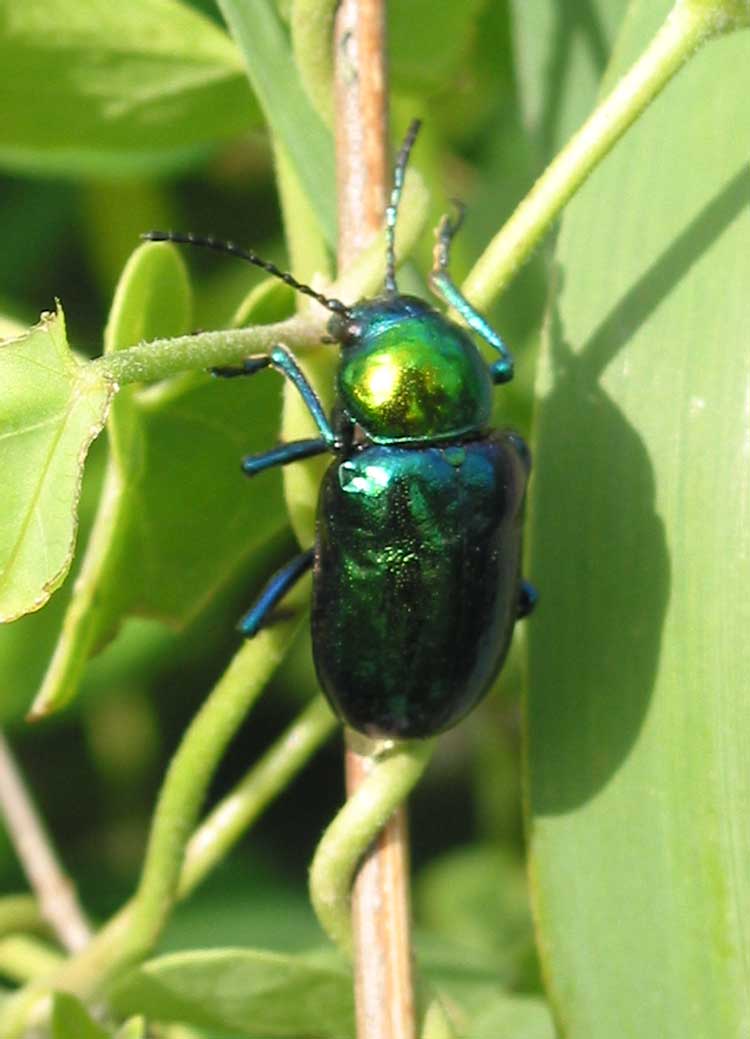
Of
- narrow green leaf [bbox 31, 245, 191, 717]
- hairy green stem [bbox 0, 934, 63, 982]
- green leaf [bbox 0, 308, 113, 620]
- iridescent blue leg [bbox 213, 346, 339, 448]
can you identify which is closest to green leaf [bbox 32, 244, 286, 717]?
narrow green leaf [bbox 31, 245, 191, 717]

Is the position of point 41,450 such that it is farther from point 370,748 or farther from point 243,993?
point 243,993

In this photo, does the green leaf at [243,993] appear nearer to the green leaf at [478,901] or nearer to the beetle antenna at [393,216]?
the beetle antenna at [393,216]

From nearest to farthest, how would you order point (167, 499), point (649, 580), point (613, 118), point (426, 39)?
point (613, 118) → point (649, 580) → point (167, 499) → point (426, 39)

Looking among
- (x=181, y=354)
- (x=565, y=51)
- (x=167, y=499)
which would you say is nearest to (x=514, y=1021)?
(x=167, y=499)

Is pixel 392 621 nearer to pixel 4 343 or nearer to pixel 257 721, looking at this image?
pixel 4 343

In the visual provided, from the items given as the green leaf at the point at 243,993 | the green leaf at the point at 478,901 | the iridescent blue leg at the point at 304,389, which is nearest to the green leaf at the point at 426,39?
the iridescent blue leg at the point at 304,389

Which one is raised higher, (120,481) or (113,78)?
(113,78)

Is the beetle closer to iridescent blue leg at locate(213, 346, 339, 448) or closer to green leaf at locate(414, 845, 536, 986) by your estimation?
iridescent blue leg at locate(213, 346, 339, 448)
